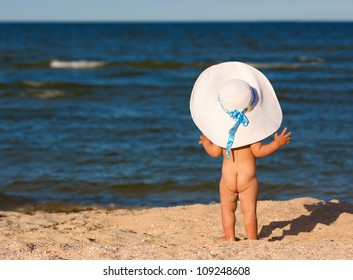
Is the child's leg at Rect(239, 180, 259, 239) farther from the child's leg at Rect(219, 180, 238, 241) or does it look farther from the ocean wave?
the ocean wave

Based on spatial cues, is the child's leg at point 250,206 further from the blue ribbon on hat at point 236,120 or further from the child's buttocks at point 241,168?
the blue ribbon on hat at point 236,120

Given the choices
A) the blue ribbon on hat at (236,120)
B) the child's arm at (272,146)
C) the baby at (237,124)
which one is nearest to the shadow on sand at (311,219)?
the baby at (237,124)

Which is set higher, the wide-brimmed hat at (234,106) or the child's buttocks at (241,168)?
the wide-brimmed hat at (234,106)

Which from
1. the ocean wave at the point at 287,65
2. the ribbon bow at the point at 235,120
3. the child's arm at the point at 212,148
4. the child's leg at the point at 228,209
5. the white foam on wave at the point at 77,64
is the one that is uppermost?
the white foam on wave at the point at 77,64

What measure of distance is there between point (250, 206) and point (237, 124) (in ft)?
2.25

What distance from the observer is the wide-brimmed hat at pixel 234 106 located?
192 inches

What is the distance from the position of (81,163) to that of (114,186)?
1.28m

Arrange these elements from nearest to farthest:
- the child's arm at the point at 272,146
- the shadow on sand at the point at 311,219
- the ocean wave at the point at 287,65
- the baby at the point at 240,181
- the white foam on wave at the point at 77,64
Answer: the child's arm at the point at 272,146, the baby at the point at 240,181, the shadow on sand at the point at 311,219, the ocean wave at the point at 287,65, the white foam on wave at the point at 77,64

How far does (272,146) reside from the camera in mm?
4879

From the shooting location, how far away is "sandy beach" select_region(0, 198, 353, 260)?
439cm

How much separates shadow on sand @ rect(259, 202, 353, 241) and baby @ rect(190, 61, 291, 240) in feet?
1.96

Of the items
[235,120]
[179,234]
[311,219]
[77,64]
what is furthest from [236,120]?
[77,64]

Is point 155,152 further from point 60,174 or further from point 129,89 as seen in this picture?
point 129,89

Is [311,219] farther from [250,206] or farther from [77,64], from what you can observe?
[77,64]
